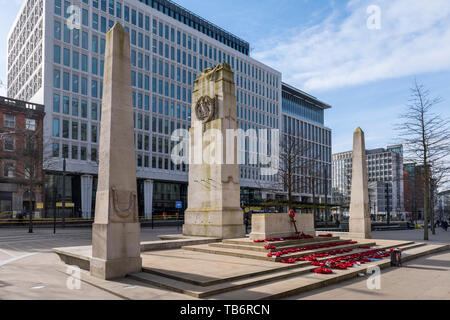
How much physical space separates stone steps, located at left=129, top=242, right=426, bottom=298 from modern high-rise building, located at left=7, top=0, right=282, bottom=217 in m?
36.4

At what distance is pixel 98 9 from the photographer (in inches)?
2174

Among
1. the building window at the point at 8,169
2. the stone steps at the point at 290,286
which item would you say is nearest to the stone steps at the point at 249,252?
the stone steps at the point at 290,286

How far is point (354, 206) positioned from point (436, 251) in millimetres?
5288

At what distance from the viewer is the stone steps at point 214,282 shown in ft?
26.0

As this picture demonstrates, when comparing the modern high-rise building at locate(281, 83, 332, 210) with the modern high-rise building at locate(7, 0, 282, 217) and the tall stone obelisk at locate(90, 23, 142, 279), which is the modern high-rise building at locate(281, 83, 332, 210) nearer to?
the modern high-rise building at locate(7, 0, 282, 217)

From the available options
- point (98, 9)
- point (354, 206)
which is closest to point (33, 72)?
point (98, 9)

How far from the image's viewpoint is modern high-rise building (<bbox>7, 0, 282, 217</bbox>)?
50.6 meters

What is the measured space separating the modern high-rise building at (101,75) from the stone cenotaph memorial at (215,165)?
28291 millimetres

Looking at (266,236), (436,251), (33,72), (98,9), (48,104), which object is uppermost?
(98,9)

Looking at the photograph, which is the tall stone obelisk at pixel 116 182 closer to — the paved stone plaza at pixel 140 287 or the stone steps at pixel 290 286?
the paved stone plaza at pixel 140 287

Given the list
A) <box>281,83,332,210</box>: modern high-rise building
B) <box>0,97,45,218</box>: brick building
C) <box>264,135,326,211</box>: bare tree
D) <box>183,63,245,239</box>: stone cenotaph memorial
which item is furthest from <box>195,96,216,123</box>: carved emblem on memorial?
<box>281,83,332,210</box>: modern high-rise building

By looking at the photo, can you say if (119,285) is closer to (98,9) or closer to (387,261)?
(387,261)
